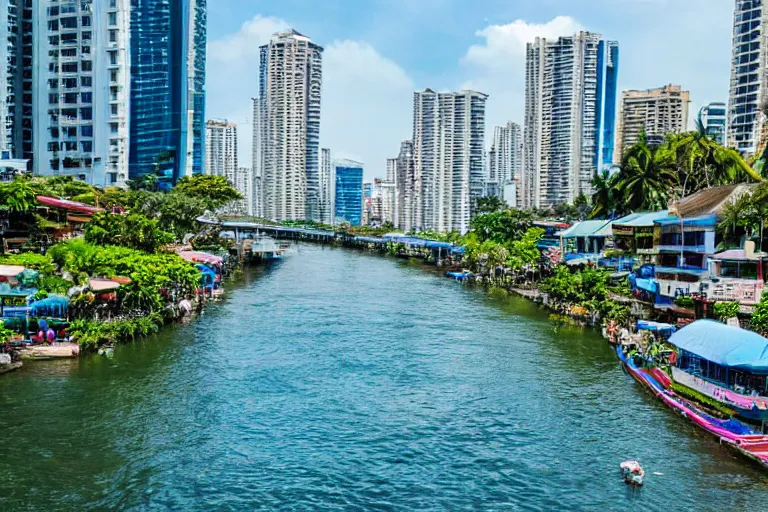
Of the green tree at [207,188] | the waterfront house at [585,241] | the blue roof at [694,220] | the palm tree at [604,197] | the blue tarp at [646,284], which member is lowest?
the blue tarp at [646,284]

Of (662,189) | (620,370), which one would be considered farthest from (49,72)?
(620,370)

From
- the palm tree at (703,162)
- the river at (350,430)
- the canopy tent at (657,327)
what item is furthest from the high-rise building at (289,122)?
the canopy tent at (657,327)

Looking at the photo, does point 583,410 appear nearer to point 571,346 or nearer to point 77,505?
point 571,346

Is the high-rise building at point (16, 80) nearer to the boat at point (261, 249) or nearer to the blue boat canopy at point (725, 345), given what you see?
the boat at point (261, 249)

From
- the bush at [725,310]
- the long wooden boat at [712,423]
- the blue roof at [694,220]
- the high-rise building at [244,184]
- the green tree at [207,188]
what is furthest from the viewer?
the high-rise building at [244,184]

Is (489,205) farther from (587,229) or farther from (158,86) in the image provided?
(158,86)

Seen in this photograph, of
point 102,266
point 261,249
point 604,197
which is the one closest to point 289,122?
point 261,249
